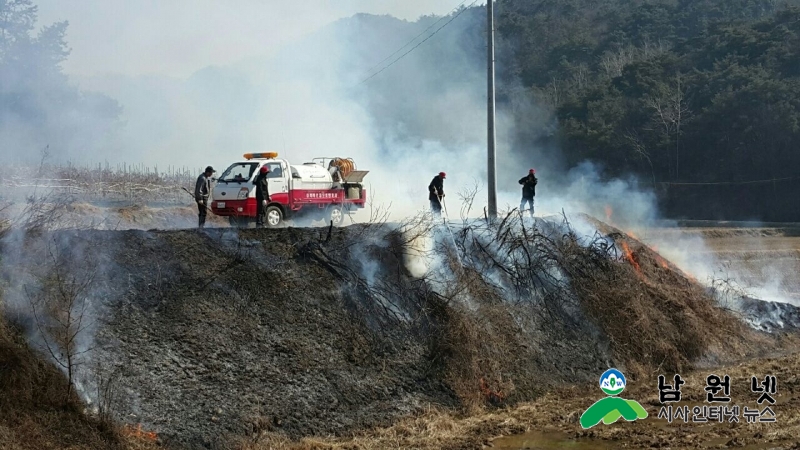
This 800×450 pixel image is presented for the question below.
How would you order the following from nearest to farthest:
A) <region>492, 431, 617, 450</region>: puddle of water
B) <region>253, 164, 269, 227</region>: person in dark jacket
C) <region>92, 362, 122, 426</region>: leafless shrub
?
<region>92, 362, 122, 426</region>: leafless shrub < <region>492, 431, 617, 450</region>: puddle of water < <region>253, 164, 269, 227</region>: person in dark jacket

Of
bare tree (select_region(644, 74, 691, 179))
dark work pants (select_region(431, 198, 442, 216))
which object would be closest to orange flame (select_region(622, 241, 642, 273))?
dark work pants (select_region(431, 198, 442, 216))

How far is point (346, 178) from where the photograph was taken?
854 inches

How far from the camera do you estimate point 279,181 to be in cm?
1927

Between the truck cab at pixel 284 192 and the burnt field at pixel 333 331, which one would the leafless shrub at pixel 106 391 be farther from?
the truck cab at pixel 284 192

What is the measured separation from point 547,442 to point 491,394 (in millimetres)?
1856

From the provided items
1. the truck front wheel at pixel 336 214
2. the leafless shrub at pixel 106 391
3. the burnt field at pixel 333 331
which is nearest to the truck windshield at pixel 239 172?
the truck front wheel at pixel 336 214

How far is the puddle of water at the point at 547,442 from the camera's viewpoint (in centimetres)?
1052

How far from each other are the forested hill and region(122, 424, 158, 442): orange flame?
38769 millimetres

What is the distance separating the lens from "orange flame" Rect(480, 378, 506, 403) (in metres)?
12.5

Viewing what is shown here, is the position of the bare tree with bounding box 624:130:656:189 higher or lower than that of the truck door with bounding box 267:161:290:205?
higher

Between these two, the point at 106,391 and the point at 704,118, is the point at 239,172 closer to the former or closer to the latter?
the point at 106,391

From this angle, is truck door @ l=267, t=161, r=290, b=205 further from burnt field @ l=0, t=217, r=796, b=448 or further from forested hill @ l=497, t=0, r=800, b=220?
forested hill @ l=497, t=0, r=800, b=220

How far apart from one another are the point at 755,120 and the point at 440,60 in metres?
23.3

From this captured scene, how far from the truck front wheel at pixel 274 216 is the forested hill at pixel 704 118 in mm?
31508
